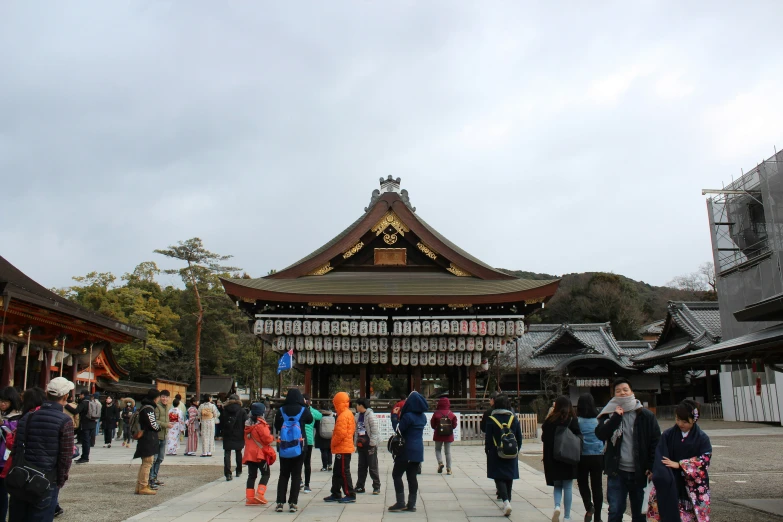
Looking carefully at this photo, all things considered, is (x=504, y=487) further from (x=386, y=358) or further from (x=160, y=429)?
(x=386, y=358)

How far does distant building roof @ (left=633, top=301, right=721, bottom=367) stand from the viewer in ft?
123

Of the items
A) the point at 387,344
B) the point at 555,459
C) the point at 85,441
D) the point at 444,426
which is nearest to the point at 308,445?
the point at 444,426

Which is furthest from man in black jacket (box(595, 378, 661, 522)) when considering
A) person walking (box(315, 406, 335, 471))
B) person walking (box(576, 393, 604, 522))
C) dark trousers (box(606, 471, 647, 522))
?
person walking (box(315, 406, 335, 471))

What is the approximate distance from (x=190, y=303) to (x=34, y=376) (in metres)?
30.6

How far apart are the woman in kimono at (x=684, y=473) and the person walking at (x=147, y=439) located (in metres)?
7.72

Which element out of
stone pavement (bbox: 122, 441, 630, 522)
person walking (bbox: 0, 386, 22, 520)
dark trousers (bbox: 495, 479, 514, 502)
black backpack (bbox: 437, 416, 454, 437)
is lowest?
stone pavement (bbox: 122, 441, 630, 522)

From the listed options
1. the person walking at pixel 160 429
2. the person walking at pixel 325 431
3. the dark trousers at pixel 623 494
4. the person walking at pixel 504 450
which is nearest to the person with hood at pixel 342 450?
the person walking at pixel 504 450

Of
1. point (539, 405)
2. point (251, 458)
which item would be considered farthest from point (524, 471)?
point (539, 405)

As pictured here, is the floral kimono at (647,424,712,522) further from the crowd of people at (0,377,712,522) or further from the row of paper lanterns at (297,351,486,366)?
the row of paper lanterns at (297,351,486,366)

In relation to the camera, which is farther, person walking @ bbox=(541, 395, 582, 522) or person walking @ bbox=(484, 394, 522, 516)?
person walking @ bbox=(484, 394, 522, 516)

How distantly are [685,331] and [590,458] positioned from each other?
3521 centimetres

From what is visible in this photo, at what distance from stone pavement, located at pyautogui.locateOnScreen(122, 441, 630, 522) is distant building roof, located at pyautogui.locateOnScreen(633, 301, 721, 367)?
1138 inches

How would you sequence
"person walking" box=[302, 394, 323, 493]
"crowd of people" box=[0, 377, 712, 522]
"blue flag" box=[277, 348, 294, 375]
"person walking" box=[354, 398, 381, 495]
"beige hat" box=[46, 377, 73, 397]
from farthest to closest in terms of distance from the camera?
"blue flag" box=[277, 348, 294, 375]
"person walking" box=[354, 398, 381, 495]
"person walking" box=[302, 394, 323, 493]
"beige hat" box=[46, 377, 73, 397]
"crowd of people" box=[0, 377, 712, 522]

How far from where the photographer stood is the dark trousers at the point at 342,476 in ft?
31.0
